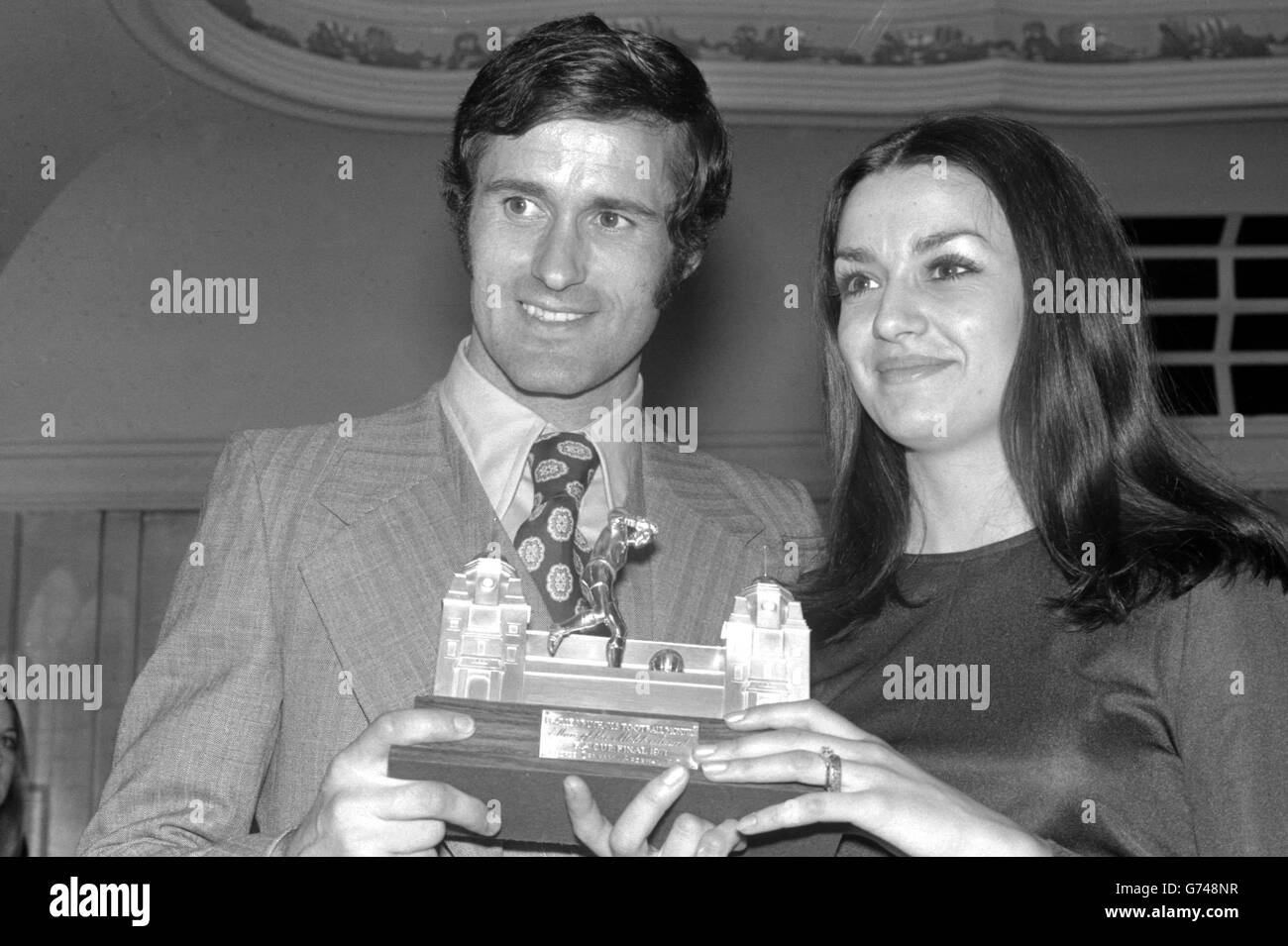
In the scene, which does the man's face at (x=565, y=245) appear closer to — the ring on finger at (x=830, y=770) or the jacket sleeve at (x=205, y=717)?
the jacket sleeve at (x=205, y=717)

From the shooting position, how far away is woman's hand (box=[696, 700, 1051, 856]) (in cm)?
167

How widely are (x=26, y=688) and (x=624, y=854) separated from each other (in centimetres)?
462

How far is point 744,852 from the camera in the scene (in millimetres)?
1826

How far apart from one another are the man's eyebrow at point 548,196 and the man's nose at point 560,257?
0.05 metres

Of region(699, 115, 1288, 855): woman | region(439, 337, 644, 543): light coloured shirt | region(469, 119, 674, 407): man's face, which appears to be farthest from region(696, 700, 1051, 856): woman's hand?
region(469, 119, 674, 407): man's face

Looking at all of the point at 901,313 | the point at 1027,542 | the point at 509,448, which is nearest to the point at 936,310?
the point at 901,313

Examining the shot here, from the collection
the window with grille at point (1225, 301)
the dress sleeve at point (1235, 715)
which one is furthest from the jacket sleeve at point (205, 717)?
the window with grille at point (1225, 301)

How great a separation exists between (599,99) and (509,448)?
0.51m

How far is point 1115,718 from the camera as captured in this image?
6.79 ft

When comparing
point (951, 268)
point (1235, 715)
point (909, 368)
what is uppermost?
point (951, 268)

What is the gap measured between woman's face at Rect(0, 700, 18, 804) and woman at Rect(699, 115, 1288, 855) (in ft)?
13.3

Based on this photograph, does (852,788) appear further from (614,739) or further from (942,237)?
(942,237)

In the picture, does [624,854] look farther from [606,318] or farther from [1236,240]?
[1236,240]
